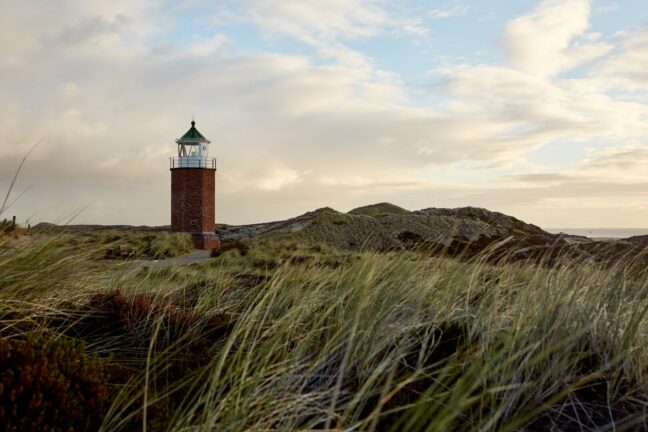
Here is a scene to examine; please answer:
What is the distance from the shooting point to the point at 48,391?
2.77 meters

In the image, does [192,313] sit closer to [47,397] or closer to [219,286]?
[219,286]

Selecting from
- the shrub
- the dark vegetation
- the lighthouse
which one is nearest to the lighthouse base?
the lighthouse

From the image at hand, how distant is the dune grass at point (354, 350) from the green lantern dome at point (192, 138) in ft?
79.9

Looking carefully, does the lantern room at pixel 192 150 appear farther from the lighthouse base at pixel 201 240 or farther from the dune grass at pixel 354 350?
the dune grass at pixel 354 350

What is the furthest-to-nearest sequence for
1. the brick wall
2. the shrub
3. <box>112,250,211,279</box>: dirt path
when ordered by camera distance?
1. the brick wall
2. <box>112,250,211,279</box>: dirt path
3. the shrub

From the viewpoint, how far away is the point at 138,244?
23766 millimetres

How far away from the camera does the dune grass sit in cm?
282

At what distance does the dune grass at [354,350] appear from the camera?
2818mm

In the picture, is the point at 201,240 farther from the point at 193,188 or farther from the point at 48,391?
the point at 48,391

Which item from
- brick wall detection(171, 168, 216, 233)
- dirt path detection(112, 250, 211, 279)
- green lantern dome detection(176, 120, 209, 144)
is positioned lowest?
dirt path detection(112, 250, 211, 279)

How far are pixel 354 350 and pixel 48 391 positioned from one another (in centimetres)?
163

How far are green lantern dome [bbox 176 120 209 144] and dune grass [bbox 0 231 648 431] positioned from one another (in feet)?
79.9

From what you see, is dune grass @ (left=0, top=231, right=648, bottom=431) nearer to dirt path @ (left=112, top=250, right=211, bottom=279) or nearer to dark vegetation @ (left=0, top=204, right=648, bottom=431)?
dark vegetation @ (left=0, top=204, right=648, bottom=431)

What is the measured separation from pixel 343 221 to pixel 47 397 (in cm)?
2983
